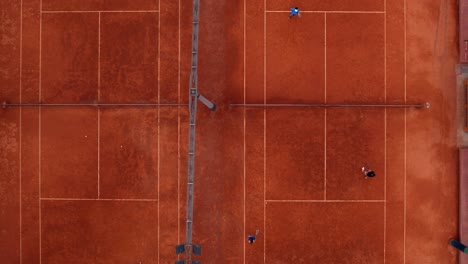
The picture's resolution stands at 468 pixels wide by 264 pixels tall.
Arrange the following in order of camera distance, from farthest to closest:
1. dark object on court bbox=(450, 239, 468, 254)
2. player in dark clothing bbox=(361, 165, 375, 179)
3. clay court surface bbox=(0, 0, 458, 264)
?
1. clay court surface bbox=(0, 0, 458, 264)
2. player in dark clothing bbox=(361, 165, 375, 179)
3. dark object on court bbox=(450, 239, 468, 254)

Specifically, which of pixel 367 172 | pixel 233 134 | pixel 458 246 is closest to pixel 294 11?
pixel 233 134

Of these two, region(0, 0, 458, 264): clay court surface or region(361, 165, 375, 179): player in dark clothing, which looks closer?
region(361, 165, 375, 179): player in dark clothing

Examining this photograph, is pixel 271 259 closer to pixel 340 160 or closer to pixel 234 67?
pixel 340 160

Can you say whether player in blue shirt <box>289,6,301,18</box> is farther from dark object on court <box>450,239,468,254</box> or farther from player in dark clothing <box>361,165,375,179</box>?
dark object on court <box>450,239,468,254</box>

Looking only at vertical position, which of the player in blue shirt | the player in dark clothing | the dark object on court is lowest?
the dark object on court

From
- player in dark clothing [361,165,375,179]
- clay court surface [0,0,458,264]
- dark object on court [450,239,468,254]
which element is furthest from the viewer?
clay court surface [0,0,458,264]

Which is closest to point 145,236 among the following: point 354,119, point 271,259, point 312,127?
point 271,259

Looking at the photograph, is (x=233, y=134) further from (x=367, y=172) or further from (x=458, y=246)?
(x=458, y=246)

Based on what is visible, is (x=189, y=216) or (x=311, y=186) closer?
(x=189, y=216)

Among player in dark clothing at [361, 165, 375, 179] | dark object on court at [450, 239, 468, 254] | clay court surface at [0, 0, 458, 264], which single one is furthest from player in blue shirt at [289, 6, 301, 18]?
dark object on court at [450, 239, 468, 254]
